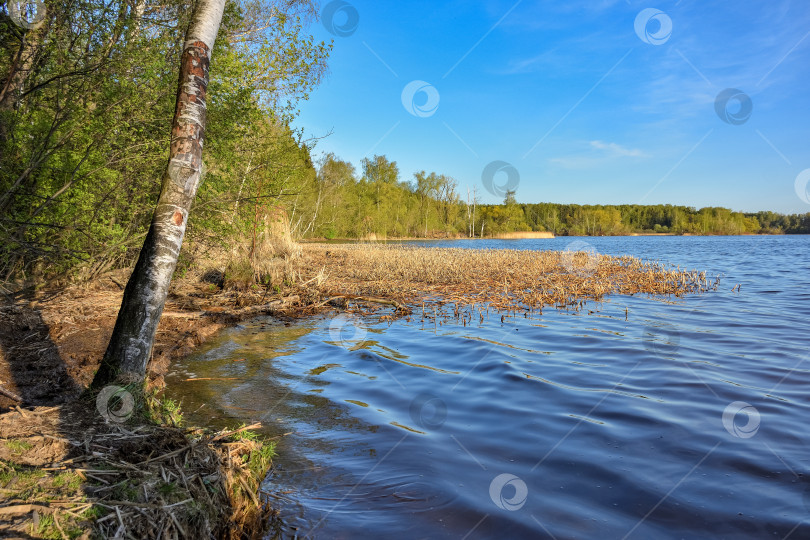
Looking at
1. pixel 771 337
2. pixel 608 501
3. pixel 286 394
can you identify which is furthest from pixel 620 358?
pixel 286 394

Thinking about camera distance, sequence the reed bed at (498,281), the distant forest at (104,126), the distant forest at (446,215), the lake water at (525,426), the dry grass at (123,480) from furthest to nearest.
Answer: the distant forest at (446,215) < the reed bed at (498,281) < the distant forest at (104,126) < the lake water at (525,426) < the dry grass at (123,480)

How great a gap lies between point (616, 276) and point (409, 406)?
16.2 m

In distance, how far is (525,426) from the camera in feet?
18.1

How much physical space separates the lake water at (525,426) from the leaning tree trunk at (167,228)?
153 centimetres

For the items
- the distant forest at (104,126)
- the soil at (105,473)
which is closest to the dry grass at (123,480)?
the soil at (105,473)

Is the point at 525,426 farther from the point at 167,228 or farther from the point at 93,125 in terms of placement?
the point at 93,125

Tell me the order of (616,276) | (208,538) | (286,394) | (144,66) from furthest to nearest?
(616,276) < (144,66) < (286,394) < (208,538)

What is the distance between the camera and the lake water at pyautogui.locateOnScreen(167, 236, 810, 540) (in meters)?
3.74

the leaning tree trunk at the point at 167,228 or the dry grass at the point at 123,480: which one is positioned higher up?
the leaning tree trunk at the point at 167,228

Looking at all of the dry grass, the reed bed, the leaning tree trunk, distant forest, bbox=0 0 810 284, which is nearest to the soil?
the dry grass

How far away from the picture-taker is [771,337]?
993 cm

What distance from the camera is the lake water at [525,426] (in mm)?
3736

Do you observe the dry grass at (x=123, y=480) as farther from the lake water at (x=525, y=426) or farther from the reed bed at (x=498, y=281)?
the reed bed at (x=498, y=281)

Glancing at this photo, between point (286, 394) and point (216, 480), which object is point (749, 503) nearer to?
point (216, 480)
